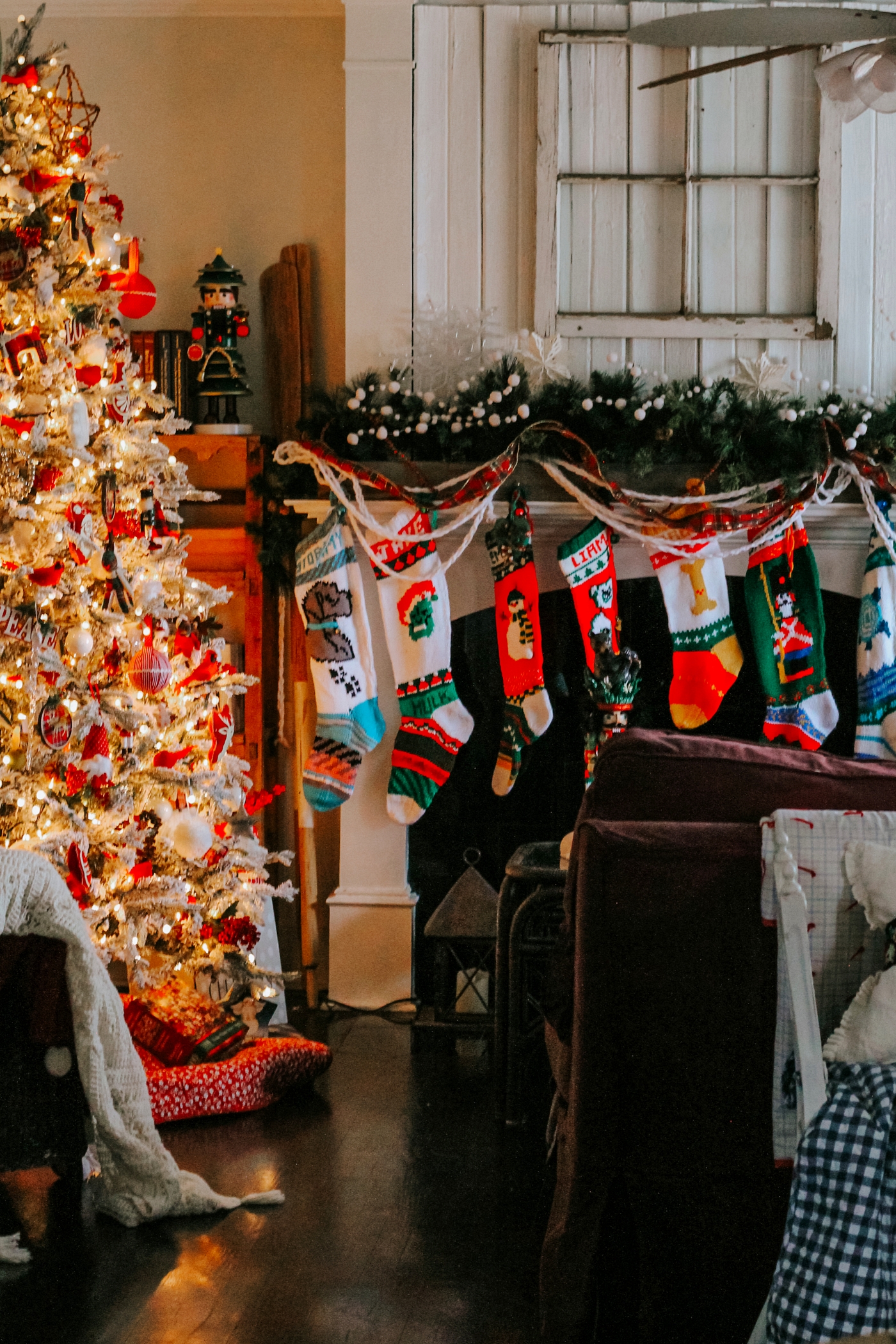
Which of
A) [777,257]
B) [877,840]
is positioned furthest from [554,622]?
[877,840]

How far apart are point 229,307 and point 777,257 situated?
1681 mm

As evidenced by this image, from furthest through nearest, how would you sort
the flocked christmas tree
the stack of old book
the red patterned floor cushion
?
the stack of old book
the flocked christmas tree
the red patterned floor cushion

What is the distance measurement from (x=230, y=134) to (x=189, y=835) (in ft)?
7.80

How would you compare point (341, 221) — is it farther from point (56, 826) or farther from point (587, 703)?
point (56, 826)

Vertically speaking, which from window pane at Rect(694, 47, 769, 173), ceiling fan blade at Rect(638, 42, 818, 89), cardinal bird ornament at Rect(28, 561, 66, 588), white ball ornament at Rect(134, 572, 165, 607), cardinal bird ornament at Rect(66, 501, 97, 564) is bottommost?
white ball ornament at Rect(134, 572, 165, 607)

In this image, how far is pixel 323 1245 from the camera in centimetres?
222

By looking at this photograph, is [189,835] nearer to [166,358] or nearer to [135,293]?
[135,293]

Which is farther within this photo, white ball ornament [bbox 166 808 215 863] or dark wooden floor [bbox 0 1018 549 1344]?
white ball ornament [bbox 166 808 215 863]

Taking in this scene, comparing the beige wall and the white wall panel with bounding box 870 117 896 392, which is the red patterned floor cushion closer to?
the beige wall

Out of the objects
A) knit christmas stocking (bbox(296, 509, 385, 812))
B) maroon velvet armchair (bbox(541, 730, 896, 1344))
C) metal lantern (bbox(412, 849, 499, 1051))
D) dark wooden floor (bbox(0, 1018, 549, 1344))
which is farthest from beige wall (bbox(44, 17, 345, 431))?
maroon velvet armchair (bbox(541, 730, 896, 1344))

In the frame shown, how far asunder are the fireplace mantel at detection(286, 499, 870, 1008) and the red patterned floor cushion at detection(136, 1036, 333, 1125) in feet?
2.44

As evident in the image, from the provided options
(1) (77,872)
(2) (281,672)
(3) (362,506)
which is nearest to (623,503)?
(3) (362,506)

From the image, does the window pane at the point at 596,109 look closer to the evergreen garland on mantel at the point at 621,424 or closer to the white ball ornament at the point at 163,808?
the evergreen garland on mantel at the point at 621,424

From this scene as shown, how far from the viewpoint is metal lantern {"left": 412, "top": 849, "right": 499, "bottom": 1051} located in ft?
A: 11.4
